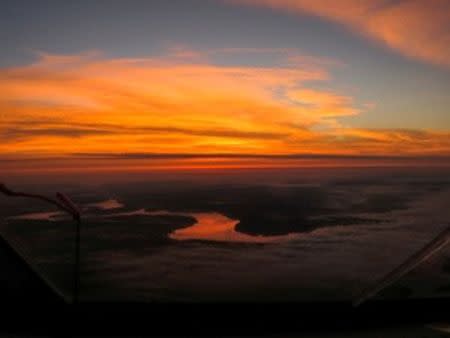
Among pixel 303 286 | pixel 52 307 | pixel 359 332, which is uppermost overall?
pixel 52 307

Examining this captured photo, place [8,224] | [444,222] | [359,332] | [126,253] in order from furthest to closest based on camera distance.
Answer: [444,222] → [8,224] → [126,253] → [359,332]

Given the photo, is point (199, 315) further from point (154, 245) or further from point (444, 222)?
point (444, 222)

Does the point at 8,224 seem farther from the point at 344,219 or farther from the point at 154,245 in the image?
the point at 344,219

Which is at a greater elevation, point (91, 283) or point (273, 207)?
point (273, 207)

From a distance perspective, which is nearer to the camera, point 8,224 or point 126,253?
point 126,253

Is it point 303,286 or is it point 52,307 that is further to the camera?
point 303,286

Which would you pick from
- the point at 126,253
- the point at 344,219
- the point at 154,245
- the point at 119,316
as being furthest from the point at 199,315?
the point at 344,219

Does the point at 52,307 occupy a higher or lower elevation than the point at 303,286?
higher

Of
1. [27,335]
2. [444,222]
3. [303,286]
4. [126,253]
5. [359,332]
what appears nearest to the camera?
[27,335]

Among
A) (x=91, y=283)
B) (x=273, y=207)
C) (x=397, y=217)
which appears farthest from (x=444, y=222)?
(x=91, y=283)
